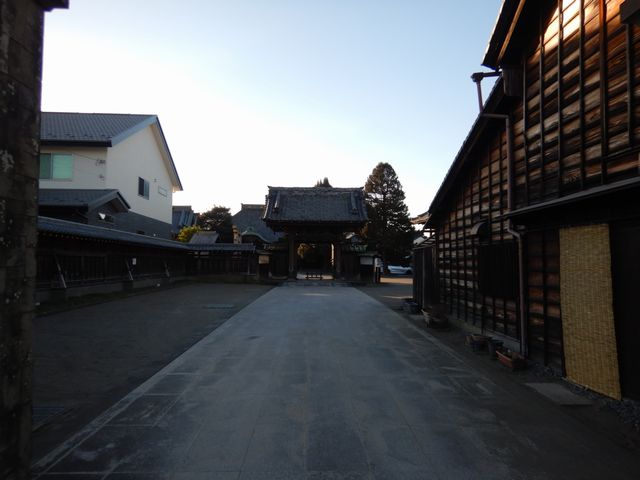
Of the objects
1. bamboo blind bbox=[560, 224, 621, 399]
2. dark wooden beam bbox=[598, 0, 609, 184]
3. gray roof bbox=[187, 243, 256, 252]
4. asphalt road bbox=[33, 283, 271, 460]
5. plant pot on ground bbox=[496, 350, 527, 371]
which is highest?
dark wooden beam bbox=[598, 0, 609, 184]

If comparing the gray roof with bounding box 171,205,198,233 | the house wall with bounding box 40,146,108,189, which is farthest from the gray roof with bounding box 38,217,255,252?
the gray roof with bounding box 171,205,198,233

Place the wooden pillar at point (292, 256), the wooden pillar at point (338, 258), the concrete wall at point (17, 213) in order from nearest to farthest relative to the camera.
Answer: the concrete wall at point (17, 213)
the wooden pillar at point (292, 256)
the wooden pillar at point (338, 258)

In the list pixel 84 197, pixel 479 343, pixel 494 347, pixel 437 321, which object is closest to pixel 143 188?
pixel 84 197

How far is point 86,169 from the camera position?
2370cm

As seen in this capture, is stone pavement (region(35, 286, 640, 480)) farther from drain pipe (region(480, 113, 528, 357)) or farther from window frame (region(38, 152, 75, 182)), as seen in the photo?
window frame (region(38, 152, 75, 182))

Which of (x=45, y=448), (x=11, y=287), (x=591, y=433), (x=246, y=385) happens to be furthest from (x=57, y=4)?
(x=591, y=433)

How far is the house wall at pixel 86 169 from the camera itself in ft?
77.1

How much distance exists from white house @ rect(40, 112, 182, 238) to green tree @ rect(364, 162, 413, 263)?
23.4m

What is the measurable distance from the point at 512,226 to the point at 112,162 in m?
25.0

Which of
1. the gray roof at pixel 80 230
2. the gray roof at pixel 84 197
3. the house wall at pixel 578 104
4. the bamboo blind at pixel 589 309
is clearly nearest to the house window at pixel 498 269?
the house wall at pixel 578 104

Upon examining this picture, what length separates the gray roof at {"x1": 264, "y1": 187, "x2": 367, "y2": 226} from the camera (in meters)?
30.6

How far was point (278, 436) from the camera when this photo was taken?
439 centimetres

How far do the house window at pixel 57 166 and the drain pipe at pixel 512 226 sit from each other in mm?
24537

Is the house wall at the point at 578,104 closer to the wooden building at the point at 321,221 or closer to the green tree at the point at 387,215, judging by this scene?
the wooden building at the point at 321,221
